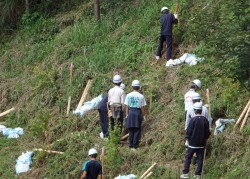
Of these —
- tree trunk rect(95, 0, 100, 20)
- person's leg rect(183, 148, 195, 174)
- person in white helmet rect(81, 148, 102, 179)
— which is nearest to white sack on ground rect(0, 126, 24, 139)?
tree trunk rect(95, 0, 100, 20)

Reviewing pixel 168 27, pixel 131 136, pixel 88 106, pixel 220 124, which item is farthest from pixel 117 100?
pixel 168 27

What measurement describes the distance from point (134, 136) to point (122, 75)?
3.54m

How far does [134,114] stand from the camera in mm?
15172

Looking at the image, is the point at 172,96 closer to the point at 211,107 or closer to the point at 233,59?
the point at 211,107

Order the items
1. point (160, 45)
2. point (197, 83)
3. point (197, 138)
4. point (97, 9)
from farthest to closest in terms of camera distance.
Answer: point (97, 9) → point (160, 45) → point (197, 83) → point (197, 138)

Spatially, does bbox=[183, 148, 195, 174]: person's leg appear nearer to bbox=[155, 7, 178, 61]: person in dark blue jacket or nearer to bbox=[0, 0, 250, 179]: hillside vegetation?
bbox=[0, 0, 250, 179]: hillside vegetation

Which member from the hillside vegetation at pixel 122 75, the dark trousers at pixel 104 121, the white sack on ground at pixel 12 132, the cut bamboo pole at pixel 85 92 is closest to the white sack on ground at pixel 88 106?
the hillside vegetation at pixel 122 75

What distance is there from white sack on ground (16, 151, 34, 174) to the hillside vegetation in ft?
0.50

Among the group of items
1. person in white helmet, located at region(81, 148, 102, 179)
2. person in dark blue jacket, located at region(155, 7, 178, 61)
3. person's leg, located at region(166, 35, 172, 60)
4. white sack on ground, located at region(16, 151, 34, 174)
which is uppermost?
person in dark blue jacket, located at region(155, 7, 178, 61)

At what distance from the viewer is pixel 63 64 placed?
20.0 metres

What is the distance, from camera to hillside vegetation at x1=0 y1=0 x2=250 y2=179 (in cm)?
1337

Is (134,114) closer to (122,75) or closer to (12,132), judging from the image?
(122,75)

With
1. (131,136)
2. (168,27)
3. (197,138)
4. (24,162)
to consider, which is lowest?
(24,162)

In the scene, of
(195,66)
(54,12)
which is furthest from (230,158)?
(54,12)
